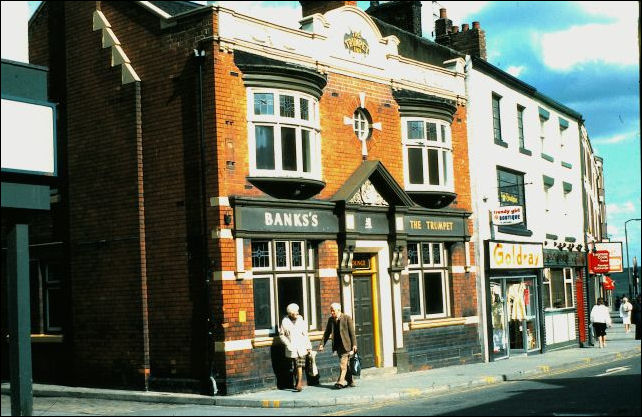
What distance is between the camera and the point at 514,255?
88.1 ft

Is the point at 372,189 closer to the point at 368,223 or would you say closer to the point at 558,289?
the point at 368,223

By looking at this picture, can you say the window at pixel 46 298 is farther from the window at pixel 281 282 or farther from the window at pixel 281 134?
the window at pixel 281 134

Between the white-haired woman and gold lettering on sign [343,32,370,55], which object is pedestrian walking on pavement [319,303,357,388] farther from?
gold lettering on sign [343,32,370,55]

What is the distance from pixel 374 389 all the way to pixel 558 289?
15.3 m

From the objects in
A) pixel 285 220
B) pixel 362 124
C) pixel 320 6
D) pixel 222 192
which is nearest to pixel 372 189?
pixel 362 124

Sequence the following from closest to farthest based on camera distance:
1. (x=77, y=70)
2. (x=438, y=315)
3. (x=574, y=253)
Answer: (x=77, y=70) < (x=438, y=315) < (x=574, y=253)

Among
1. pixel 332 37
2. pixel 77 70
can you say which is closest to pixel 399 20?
pixel 332 37

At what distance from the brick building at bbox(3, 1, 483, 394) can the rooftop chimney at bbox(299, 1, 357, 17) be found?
64 mm

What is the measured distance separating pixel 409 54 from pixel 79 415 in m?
15.3

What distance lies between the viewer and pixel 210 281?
56.8ft

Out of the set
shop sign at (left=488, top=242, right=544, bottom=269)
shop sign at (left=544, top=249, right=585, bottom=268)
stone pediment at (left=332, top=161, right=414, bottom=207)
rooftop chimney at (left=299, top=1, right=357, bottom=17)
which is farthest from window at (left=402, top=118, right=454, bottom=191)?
shop sign at (left=544, top=249, right=585, bottom=268)

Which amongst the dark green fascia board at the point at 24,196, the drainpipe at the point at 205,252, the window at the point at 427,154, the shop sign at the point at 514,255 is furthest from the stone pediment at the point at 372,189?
the dark green fascia board at the point at 24,196

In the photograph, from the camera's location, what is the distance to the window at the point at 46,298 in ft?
67.0

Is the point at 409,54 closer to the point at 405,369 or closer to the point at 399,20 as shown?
the point at 399,20
